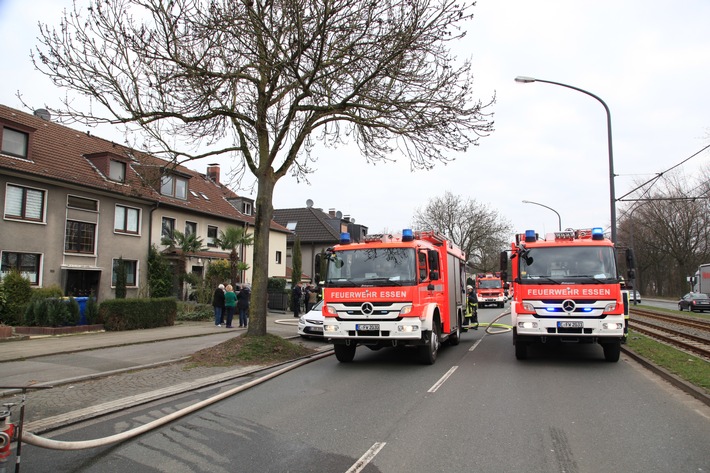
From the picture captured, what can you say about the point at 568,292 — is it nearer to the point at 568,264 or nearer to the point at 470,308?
the point at 568,264

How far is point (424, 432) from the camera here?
5.70 m

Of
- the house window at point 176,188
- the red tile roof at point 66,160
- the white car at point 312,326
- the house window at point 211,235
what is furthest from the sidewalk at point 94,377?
the house window at point 211,235

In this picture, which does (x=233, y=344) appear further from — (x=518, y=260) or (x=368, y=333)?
(x=518, y=260)

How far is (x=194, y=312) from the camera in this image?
71.8 feet

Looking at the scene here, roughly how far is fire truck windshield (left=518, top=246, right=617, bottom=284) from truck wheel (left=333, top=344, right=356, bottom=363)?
13.3 feet

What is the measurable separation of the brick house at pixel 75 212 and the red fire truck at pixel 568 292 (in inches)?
479

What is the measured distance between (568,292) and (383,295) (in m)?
3.86

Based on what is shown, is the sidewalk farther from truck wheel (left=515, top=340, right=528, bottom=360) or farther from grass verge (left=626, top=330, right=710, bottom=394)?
grass verge (left=626, top=330, right=710, bottom=394)

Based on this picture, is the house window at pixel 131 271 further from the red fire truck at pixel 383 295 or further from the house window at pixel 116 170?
the red fire truck at pixel 383 295

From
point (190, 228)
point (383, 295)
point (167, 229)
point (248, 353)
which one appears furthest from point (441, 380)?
point (190, 228)

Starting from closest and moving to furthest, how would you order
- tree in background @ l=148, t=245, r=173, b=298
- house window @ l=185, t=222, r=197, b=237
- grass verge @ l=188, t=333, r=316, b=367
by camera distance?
grass verge @ l=188, t=333, r=316, b=367, tree in background @ l=148, t=245, r=173, b=298, house window @ l=185, t=222, r=197, b=237

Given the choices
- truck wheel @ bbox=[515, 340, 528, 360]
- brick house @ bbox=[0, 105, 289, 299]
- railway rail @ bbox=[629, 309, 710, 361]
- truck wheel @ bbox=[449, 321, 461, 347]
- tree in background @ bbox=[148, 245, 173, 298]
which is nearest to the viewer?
truck wheel @ bbox=[515, 340, 528, 360]

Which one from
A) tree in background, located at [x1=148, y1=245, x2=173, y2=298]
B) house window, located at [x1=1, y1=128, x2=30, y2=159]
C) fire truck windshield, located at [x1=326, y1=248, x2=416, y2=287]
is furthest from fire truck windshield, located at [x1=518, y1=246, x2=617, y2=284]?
house window, located at [x1=1, y1=128, x2=30, y2=159]

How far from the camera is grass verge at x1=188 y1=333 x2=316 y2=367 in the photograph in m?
10.8
